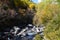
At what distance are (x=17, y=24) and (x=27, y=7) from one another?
20.5 feet

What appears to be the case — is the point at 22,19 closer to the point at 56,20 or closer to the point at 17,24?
the point at 17,24

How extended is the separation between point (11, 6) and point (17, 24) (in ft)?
13.6

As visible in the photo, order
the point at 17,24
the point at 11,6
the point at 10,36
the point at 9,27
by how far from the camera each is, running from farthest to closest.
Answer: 1. the point at 11,6
2. the point at 17,24
3. the point at 9,27
4. the point at 10,36

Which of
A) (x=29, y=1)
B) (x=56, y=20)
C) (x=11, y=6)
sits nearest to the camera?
(x=56, y=20)

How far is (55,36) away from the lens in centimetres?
662

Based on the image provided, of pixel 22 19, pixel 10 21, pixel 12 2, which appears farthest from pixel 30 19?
pixel 12 2

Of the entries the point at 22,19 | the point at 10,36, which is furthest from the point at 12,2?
the point at 10,36

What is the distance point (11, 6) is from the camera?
27.1 meters

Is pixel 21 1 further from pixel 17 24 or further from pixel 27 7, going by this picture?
pixel 17 24

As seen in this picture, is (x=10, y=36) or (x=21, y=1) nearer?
(x=10, y=36)

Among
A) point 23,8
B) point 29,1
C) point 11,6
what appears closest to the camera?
point 11,6

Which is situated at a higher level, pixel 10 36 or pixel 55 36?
pixel 55 36

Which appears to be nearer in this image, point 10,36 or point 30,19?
point 10,36

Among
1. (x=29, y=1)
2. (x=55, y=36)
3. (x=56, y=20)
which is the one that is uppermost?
(x=56, y=20)
